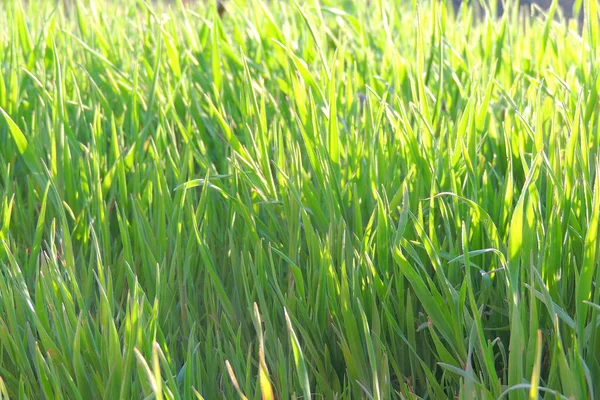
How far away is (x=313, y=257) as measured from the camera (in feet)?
2.58

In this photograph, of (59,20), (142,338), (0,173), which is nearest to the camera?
(142,338)

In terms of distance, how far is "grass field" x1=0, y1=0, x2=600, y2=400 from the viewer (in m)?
0.66

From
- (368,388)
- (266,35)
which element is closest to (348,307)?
(368,388)

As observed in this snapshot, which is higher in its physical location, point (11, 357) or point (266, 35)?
point (266, 35)

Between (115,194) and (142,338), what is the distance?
401 millimetres

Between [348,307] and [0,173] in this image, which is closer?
[348,307]

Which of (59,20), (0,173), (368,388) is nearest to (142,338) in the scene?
(368,388)

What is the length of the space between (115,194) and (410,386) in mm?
498

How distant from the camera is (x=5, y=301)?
725mm

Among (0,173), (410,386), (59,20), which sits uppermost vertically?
(59,20)

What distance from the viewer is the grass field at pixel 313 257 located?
2.16 ft

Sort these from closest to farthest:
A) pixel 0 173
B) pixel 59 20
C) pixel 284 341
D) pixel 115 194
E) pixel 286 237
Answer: pixel 284 341 → pixel 286 237 → pixel 115 194 → pixel 0 173 → pixel 59 20

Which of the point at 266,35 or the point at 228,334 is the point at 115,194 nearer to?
the point at 228,334

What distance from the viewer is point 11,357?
2.36 ft
